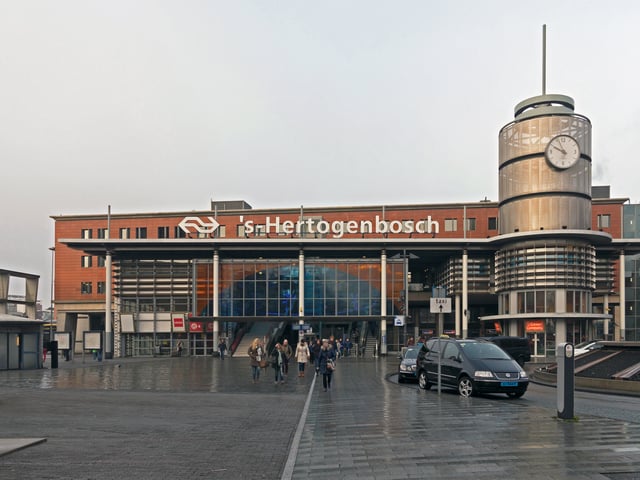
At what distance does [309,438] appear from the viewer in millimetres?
11492

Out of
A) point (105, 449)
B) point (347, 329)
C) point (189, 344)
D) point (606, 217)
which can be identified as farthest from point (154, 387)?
point (606, 217)

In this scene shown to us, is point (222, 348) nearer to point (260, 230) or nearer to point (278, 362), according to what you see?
point (260, 230)

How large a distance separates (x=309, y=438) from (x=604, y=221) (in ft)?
209

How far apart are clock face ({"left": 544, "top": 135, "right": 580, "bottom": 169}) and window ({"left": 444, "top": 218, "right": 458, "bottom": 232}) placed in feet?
60.0

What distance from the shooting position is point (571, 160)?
169 ft

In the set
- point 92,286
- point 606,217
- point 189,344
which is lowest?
point 189,344

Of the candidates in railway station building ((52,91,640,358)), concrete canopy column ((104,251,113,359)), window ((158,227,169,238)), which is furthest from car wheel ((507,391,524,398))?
window ((158,227,169,238))

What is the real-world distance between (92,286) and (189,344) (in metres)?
21.2

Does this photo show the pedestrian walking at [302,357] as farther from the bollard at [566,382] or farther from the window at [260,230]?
the window at [260,230]

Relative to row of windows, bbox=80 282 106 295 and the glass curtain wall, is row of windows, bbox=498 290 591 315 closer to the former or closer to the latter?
the glass curtain wall

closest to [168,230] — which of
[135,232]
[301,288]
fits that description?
[135,232]

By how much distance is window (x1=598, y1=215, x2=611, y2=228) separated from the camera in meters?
67.8

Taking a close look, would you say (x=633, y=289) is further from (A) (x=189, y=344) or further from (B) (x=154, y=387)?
(B) (x=154, y=387)

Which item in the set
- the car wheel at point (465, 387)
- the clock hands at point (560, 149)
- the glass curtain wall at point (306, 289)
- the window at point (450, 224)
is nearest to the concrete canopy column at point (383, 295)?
the glass curtain wall at point (306, 289)
